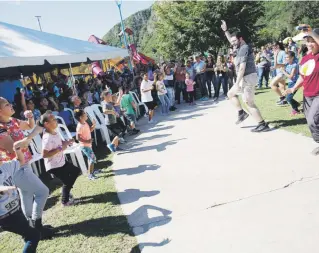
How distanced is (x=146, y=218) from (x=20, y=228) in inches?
56.2

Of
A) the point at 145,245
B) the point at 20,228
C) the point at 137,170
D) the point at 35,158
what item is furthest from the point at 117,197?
the point at 35,158

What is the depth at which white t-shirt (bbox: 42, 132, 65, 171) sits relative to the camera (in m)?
4.04

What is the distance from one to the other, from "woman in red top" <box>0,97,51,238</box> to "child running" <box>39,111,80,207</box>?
328mm

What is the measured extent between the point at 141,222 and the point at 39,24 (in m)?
41.1

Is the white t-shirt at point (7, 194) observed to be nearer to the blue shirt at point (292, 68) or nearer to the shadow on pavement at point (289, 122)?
the shadow on pavement at point (289, 122)

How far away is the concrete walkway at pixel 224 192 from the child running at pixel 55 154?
0.80 m

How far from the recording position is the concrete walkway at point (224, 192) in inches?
112

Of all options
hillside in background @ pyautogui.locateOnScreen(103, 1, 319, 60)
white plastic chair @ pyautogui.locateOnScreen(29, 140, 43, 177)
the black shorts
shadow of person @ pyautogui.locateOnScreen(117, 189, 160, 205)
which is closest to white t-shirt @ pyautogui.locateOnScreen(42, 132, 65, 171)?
shadow of person @ pyautogui.locateOnScreen(117, 189, 160, 205)

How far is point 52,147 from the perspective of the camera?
4066mm

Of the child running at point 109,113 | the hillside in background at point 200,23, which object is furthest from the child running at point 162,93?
the hillside in background at point 200,23

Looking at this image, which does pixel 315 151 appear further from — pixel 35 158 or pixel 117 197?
pixel 35 158

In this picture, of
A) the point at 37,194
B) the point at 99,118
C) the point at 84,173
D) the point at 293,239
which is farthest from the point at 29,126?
the point at 99,118

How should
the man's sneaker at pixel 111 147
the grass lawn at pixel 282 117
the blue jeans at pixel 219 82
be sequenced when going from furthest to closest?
the blue jeans at pixel 219 82 → the man's sneaker at pixel 111 147 → the grass lawn at pixel 282 117

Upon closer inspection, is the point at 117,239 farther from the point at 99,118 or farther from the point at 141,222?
the point at 99,118
